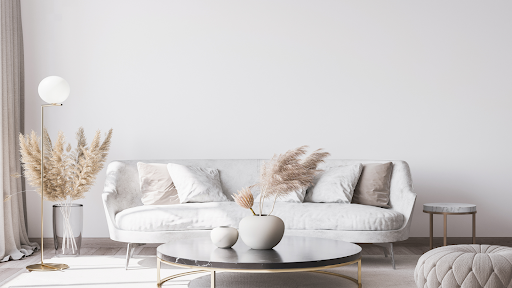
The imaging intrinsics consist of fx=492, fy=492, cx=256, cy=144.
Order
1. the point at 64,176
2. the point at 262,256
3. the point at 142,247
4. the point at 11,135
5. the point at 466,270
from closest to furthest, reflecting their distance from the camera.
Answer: the point at 466,270 < the point at 262,256 < the point at 64,176 < the point at 11,135 < the point at 142,247

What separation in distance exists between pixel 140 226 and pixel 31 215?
1.72 metres

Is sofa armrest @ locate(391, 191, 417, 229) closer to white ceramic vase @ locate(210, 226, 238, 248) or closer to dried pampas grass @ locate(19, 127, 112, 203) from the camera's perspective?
white ceramic vase @ locate(210, 226, 238, 248)

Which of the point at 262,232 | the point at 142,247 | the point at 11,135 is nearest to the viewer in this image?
the point at 262,232

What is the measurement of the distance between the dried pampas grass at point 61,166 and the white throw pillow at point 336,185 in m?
1.90

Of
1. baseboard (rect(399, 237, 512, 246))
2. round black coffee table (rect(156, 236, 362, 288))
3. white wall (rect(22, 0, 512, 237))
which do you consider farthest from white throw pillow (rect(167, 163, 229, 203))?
baseboard (rect(399, 237, 512, 246))

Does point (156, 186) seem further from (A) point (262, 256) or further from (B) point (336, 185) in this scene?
(A) point (262, 256)

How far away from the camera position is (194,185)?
165 inches

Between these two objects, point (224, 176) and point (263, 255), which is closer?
point (263, 255)

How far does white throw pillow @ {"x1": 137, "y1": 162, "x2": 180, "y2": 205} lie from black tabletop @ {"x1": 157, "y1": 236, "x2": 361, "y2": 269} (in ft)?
3.60

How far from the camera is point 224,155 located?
4.90 m

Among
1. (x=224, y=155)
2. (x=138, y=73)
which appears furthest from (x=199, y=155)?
(x=138, y=73)

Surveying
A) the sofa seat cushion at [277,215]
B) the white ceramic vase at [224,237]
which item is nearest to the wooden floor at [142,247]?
the sofa seat cushion at [277,215]

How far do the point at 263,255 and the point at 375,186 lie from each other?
69.4 inches

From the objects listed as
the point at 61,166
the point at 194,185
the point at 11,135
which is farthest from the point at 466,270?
the point at 11,135
